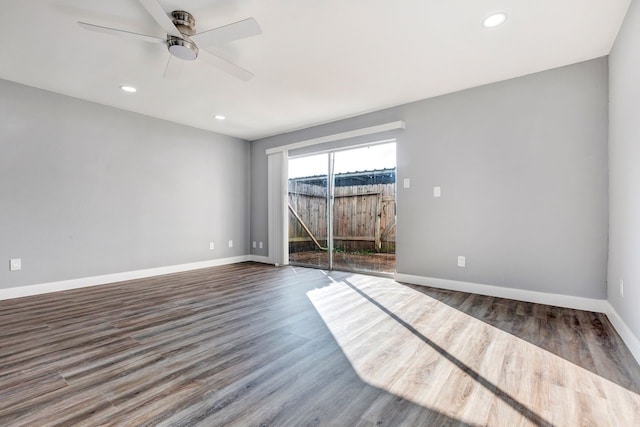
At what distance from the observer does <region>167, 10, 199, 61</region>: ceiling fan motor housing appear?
2.23m

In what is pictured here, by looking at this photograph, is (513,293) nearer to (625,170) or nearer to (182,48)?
(625,170)

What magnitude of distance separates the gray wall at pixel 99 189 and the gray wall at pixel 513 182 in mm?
3321

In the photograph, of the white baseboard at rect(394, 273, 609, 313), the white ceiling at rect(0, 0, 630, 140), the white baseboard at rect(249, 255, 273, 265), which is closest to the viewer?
the white ceiling at rect(0, 0, 630, 140)

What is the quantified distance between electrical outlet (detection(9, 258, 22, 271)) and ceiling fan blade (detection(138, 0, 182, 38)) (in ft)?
10.5

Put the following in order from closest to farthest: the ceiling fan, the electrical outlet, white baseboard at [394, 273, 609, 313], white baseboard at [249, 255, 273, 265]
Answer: the ceiling fan < white baseboard at [394, 273, 609, 313] < the electrical outlet < white baseboard at [249, 255, 273, 265]

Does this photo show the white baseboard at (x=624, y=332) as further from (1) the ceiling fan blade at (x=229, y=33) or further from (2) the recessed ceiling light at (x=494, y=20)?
(1) the ceiling fan blade at (x=229, y=33)

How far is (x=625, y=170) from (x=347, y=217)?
328cm

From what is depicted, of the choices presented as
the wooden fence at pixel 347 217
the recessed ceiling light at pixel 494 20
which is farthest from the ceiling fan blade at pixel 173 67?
the wooden fence at pixel 347 217

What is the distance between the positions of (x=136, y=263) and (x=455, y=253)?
4.44 meters

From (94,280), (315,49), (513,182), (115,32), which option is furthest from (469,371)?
(94,280)

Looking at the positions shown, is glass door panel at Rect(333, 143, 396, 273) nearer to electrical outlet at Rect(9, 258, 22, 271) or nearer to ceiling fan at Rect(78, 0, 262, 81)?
ceiling fan at Rect(78, 0, 262, 81)

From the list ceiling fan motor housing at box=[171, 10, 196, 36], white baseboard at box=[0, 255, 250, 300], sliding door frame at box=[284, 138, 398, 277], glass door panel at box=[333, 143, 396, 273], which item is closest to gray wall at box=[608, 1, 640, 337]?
glass door panel at box=[333, 143, 396, 273]

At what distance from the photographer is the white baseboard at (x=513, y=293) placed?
289cm

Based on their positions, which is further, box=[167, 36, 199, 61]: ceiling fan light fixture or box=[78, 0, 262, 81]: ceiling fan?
box=[167, 36, 199, 61]: ceiling fan light fixture
